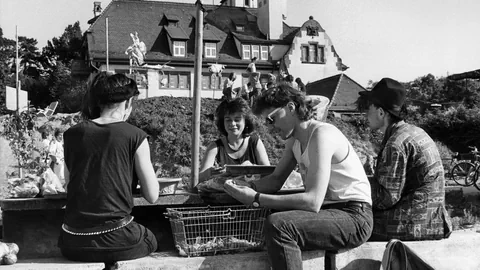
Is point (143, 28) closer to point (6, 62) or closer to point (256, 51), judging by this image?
point (256, 51)

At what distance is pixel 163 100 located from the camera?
23984 mm

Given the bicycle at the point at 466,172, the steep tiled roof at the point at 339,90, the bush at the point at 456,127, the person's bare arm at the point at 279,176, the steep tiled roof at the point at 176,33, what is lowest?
the bicycle at the point at 466,172

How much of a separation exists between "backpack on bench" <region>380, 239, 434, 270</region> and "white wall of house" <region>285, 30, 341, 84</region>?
32.9 m

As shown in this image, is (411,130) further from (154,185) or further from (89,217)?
(89,217)

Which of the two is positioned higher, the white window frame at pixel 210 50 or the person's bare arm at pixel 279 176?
the white window frame at pixel 210 50

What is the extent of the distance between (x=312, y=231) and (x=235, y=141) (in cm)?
183

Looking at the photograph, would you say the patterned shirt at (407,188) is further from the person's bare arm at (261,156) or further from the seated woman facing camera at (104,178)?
the seated woman facing camera at (104,178)

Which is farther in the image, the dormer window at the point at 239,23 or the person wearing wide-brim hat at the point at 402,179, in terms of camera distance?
the dormer window at the point at 239,23

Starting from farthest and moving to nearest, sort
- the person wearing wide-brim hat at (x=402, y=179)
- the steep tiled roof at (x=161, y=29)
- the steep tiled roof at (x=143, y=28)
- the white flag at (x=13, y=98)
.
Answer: the steep tiled roof at (x=161, y=29), the steep tiled roof at (x=143, y=28), the white flag at (x=13, y=98), the person wearing wide-brim hat at (x=402, y=179)

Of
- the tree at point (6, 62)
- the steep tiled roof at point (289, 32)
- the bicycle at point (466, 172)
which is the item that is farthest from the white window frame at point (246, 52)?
the bicycle at point (466, 172)

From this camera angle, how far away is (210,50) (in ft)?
114

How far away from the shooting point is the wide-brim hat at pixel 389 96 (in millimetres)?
3607

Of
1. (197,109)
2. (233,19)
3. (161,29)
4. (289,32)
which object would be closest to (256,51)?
(289,32)

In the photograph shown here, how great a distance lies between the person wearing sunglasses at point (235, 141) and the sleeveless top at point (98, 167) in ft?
6.16
